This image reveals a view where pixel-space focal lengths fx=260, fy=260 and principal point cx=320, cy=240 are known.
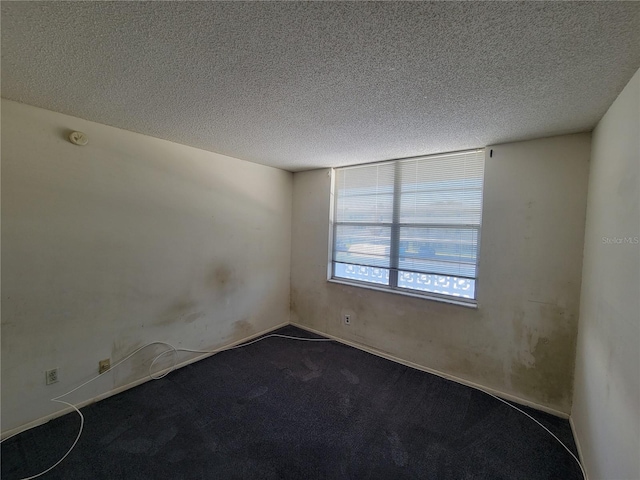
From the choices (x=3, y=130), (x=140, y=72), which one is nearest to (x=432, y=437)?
(x=140, y=72)

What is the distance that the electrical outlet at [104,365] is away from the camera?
2207 millimetres

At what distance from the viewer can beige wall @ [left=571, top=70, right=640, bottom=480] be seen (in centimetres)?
115

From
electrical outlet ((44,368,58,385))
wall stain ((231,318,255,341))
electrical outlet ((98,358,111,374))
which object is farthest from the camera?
wall stain ((231,318,255,341))

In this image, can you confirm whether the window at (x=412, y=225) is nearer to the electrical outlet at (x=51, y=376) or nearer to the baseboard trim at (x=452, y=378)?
the baseboard trim at (x=452, y=378)

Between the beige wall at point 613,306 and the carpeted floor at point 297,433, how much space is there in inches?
17.6

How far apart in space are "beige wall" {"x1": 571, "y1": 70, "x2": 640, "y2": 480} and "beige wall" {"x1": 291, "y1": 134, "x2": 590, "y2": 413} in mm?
189

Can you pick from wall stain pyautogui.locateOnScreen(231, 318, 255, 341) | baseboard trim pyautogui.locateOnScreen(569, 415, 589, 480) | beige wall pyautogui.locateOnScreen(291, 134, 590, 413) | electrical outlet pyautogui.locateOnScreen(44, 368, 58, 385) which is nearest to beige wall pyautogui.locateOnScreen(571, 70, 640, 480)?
baseboard trim pyautogui.locateOnScreen(569, 415, 589, 480)

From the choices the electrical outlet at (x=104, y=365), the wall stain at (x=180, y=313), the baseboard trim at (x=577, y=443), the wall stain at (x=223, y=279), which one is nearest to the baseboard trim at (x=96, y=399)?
the electrical outlet at (x=104, y=365)

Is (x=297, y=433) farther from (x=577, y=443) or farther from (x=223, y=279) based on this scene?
(x=577, y=443)

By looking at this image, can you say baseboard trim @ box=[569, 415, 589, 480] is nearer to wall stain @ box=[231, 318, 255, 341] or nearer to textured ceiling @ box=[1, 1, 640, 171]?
textured ceiling @ box=[1, 1, 640, 171]

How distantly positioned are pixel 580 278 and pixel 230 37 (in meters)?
2.87

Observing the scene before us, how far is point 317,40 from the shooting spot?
1117 mm

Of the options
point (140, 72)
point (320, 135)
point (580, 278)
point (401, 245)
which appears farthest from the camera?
point (401, 245)

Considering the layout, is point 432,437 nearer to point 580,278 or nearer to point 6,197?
point 580,278
